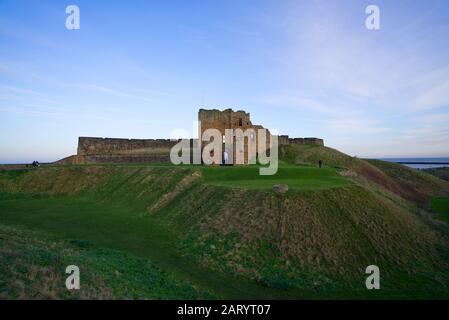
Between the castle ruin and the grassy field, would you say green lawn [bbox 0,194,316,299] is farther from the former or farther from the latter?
the castle ruin

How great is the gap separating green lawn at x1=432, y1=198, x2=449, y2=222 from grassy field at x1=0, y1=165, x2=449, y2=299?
8.02 meters

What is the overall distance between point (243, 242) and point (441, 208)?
28625 mm

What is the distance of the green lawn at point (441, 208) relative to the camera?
2804cm

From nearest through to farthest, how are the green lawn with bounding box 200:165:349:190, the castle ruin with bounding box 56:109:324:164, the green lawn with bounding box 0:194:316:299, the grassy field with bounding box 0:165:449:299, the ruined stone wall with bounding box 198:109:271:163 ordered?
the grassy field with bounding box 0:165:449:299 < the green lawn with bounding box 0:194:316:299 < the green lawn with bounding box 200:165:349:190 < the ruined stone wall with bounding box 198:109:271:163 < the castle ruin with bounding box 56:109:324:164

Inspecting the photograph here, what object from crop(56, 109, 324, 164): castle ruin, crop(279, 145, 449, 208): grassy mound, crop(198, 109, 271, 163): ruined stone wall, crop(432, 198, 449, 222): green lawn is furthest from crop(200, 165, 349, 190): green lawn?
crop(56, 109, 324, 164): castle ruin

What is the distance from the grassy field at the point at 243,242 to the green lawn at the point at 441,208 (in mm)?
8021

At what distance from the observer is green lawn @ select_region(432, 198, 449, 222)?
92.0ft

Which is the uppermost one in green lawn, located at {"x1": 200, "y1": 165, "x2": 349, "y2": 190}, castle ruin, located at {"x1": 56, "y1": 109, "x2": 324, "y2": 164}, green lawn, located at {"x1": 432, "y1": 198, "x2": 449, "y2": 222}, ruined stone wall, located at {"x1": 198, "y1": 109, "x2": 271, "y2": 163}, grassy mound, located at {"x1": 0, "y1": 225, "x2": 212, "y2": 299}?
ruined stone wall, located at {"x1": 198, "y1": 109, "x2": 271, "y2": 163}

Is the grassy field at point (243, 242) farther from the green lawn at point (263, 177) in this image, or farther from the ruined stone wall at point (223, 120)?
the ruined stone wall at point (223, 120)
